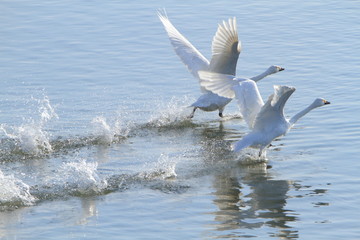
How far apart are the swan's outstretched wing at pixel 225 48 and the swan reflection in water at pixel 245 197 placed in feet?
5.72

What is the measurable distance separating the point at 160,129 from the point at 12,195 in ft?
14.8

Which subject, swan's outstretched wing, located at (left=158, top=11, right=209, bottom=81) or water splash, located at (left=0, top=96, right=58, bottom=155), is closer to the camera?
water splash, located at (left=0, top=96, right=58, bottom=155)

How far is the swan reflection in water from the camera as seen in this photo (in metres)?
11.2

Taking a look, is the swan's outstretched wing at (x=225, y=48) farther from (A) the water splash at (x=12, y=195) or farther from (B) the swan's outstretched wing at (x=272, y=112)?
(A) the water splash at (x=12, y=195)

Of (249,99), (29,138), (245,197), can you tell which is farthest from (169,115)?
(245,197)

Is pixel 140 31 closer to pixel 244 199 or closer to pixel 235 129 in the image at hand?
pixel 235 129

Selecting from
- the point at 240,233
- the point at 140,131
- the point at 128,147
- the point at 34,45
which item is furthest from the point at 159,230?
the point at 34,45

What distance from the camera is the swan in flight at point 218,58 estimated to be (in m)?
15.3

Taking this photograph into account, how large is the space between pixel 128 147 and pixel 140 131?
99cm

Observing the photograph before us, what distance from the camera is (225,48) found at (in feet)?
51.2

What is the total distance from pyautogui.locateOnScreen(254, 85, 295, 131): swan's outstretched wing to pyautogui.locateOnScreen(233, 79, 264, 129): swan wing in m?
0.21

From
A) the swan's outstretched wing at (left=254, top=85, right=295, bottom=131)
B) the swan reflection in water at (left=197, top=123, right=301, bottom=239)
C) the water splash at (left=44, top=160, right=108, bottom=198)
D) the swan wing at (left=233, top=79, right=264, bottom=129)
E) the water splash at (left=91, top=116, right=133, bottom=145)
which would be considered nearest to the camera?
A: the swan reflection in water at (left=197, top=123, right=301, bottom=239)

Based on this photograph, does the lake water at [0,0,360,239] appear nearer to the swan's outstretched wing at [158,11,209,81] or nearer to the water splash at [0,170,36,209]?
the water splash at [0,170,36,209]

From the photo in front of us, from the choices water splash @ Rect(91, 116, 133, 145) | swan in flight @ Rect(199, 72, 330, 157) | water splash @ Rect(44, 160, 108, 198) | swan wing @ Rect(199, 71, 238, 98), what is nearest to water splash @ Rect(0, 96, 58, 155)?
water splash @ Rect(91, 116, 133, 145)
